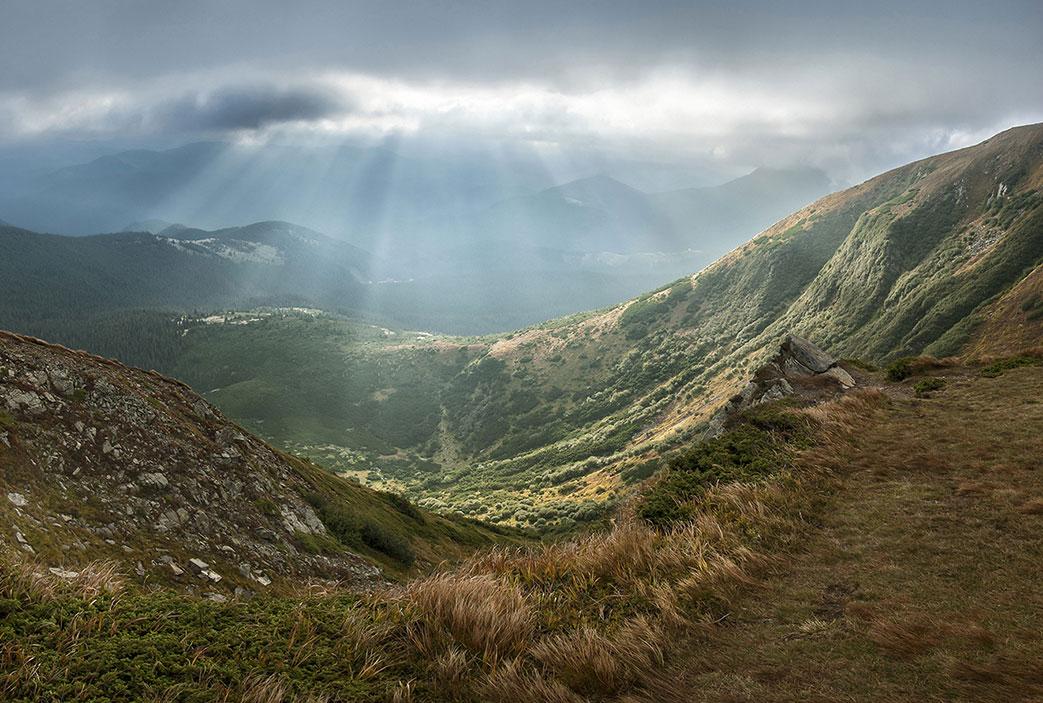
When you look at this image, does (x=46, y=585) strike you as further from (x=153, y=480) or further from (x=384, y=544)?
(x=384, y=544)

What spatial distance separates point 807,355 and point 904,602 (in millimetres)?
A: 26221

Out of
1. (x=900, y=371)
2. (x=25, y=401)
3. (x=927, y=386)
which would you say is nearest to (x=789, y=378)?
(x=900, y=371)

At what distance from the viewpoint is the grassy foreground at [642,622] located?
13.4 feet

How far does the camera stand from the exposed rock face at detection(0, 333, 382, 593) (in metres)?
11.2

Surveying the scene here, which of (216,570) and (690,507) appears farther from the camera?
(216,570)

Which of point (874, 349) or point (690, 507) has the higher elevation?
point (690, 507)

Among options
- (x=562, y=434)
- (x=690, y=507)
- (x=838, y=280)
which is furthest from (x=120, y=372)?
(x=838, y=280)

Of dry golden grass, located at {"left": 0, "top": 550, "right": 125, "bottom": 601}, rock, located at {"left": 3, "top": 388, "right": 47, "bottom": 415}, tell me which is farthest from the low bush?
rock, located at {"left": 3, "top": 388, "right": 47, "bottom": 415}

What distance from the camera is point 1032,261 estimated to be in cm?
7669

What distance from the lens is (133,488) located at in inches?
544

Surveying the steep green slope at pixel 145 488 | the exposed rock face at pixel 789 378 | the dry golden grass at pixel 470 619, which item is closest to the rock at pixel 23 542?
the steep green slope at pixel 145 488

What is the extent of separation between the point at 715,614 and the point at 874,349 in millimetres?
99740

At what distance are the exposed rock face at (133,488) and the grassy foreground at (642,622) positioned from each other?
6.39 m

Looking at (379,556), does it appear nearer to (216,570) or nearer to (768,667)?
(216,570)
